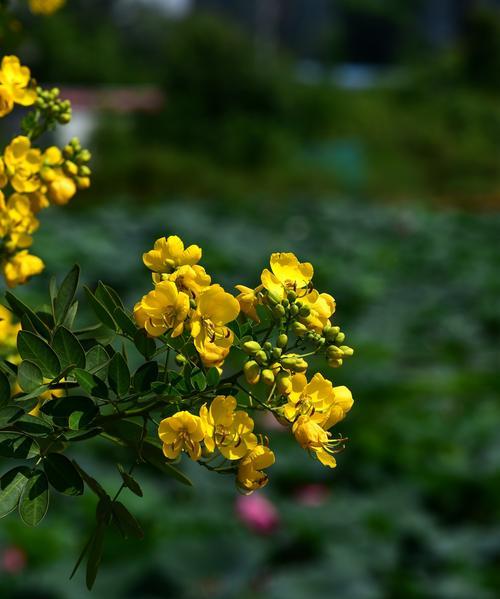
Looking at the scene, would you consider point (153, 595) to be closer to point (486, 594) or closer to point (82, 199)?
point (486, 594)

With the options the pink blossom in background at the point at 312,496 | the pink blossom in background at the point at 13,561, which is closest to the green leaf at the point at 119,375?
the pink blossom in background at the point at 13,561

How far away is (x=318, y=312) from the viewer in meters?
0.61

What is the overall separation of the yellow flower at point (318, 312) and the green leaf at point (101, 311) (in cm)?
12

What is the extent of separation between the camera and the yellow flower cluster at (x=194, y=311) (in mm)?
569

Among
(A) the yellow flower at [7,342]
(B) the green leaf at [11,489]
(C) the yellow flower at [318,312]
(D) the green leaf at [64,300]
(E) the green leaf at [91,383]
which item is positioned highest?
(C) the yellow flower at [318,312]

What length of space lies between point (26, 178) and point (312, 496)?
2.92 metres

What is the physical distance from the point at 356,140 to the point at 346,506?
1844 centimetres

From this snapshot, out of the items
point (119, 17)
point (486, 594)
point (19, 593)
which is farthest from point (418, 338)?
point (119, 17)

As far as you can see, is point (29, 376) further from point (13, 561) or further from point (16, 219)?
point (13, 561)

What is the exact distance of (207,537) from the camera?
3.04m

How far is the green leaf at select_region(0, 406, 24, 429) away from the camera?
24.2 inches

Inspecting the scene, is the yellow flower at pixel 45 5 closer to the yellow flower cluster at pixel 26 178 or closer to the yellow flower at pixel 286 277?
the yellow flower cluster at pixel 26 178

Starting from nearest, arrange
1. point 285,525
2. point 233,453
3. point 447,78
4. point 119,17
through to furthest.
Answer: point 233,453, point 285,525, point 447,78, point 119,17

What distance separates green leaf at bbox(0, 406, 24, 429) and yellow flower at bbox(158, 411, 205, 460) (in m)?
0.10
